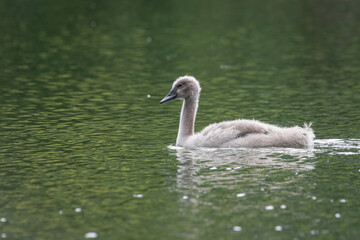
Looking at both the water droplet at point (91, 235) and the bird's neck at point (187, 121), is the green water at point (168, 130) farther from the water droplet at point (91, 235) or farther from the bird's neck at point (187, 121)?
the bird's neck at point (187, 121)

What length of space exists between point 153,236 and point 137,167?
3967 mm

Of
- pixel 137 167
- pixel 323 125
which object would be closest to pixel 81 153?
pixel 137 167

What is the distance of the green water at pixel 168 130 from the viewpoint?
37.8 feet

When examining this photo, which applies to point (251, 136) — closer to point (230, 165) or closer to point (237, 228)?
point (230, 165)

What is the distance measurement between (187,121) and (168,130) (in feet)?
5.25

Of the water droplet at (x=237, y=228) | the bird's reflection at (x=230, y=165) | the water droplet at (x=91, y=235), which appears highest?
the bird's reflection at (x=230, y=165)

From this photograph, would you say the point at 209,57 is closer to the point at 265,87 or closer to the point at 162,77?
the point at 162,77

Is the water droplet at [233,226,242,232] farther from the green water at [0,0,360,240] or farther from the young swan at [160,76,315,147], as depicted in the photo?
the young swan at [160,76,315,147]

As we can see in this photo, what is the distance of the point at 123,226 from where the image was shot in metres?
11.2

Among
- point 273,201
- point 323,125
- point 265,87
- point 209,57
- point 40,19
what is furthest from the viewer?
point 40,19

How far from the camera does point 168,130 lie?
18.3 meters

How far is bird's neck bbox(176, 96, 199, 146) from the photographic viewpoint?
16500 mm

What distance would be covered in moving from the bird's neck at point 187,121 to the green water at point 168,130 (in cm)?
32

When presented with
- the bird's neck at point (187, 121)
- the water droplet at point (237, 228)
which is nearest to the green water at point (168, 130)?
the water droplet at point (237, 228)
